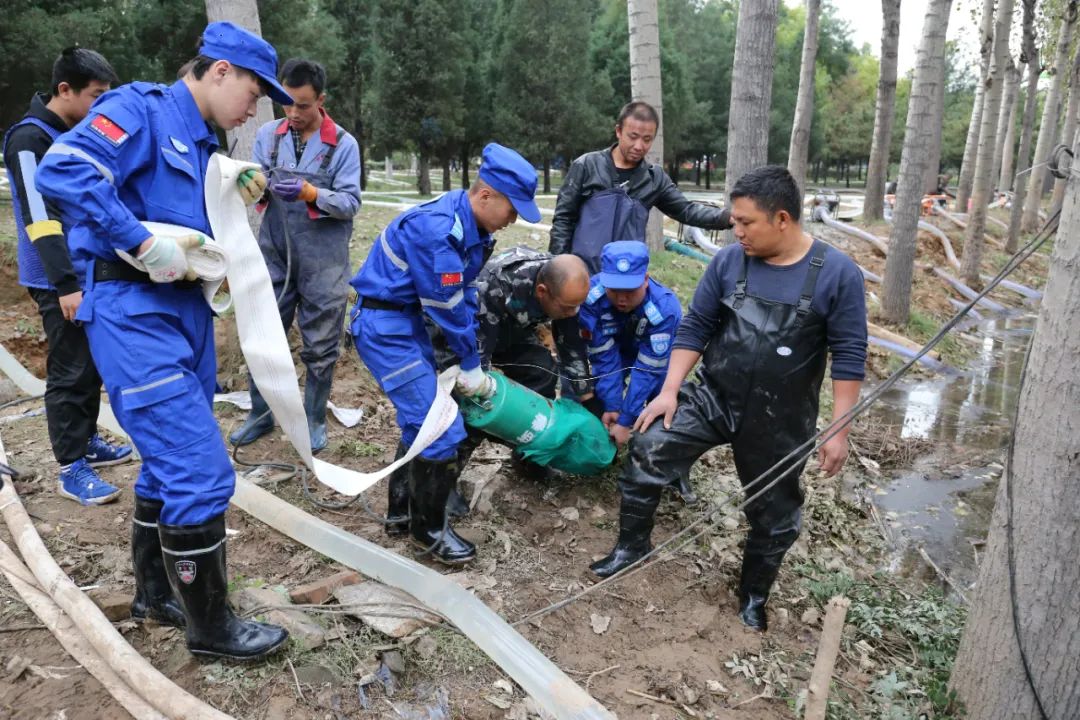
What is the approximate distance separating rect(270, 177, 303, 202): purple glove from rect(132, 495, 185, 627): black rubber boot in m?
1.79

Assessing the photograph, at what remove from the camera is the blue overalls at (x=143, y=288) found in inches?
93.2

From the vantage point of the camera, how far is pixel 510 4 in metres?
28.8

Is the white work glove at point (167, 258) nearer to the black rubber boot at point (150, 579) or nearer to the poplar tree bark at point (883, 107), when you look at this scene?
the black rubber boot at point (150, 579)

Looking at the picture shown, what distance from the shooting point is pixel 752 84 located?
6156 mm

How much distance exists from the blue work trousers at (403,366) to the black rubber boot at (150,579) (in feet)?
3.49

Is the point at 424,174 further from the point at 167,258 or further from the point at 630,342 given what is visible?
the point at 167,258

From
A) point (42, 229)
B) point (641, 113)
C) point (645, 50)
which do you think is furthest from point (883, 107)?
point (42, 229)

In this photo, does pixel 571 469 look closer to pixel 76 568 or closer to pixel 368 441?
pixel 368 441

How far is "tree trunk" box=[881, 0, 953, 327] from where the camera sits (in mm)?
9211

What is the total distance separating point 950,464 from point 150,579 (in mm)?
5823

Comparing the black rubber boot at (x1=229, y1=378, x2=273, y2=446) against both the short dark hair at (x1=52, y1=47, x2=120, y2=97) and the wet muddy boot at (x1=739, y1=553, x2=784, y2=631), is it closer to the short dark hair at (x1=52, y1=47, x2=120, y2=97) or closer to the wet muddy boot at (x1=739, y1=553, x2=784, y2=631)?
the short dark hair at (x1=52, y1=47, x2=120, y2=97)

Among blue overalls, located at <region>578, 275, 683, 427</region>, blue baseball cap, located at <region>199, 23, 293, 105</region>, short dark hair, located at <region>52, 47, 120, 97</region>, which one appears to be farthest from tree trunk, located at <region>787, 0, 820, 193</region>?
blue baseball cap, located at <region>199, 23, 293, 105</region>

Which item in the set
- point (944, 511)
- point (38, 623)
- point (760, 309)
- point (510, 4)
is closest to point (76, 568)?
point (38, 623)

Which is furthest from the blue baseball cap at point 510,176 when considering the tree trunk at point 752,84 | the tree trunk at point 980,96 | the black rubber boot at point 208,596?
the tree trunk at point 980,96
